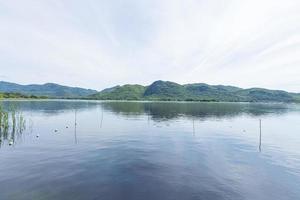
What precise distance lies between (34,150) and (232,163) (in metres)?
27.8

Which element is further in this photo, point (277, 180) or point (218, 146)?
point (218, 146)

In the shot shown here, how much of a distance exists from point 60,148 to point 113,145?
8219 mm

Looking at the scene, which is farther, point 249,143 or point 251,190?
point 249,143

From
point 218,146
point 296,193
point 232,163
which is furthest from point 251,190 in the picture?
point 218,146

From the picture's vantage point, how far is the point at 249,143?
40.4 metres

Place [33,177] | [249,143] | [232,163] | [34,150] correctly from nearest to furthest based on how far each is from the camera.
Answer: [33,177]
[232,163]
[34,150]
[249,143]

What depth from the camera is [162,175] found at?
21422 millimetres

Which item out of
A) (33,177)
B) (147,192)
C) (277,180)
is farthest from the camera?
(277,180)

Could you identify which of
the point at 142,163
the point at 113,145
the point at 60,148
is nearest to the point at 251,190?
the point at 142,163

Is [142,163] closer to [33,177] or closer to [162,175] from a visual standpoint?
[162,175]

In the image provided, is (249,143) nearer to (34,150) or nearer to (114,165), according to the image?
(114,165)

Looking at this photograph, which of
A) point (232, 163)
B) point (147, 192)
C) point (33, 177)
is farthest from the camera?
point (232, 163)

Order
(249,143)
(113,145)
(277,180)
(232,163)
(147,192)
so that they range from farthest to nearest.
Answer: (249,143), (113,145), (232,163), (277,180), (147,192)

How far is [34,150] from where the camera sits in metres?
30.3
